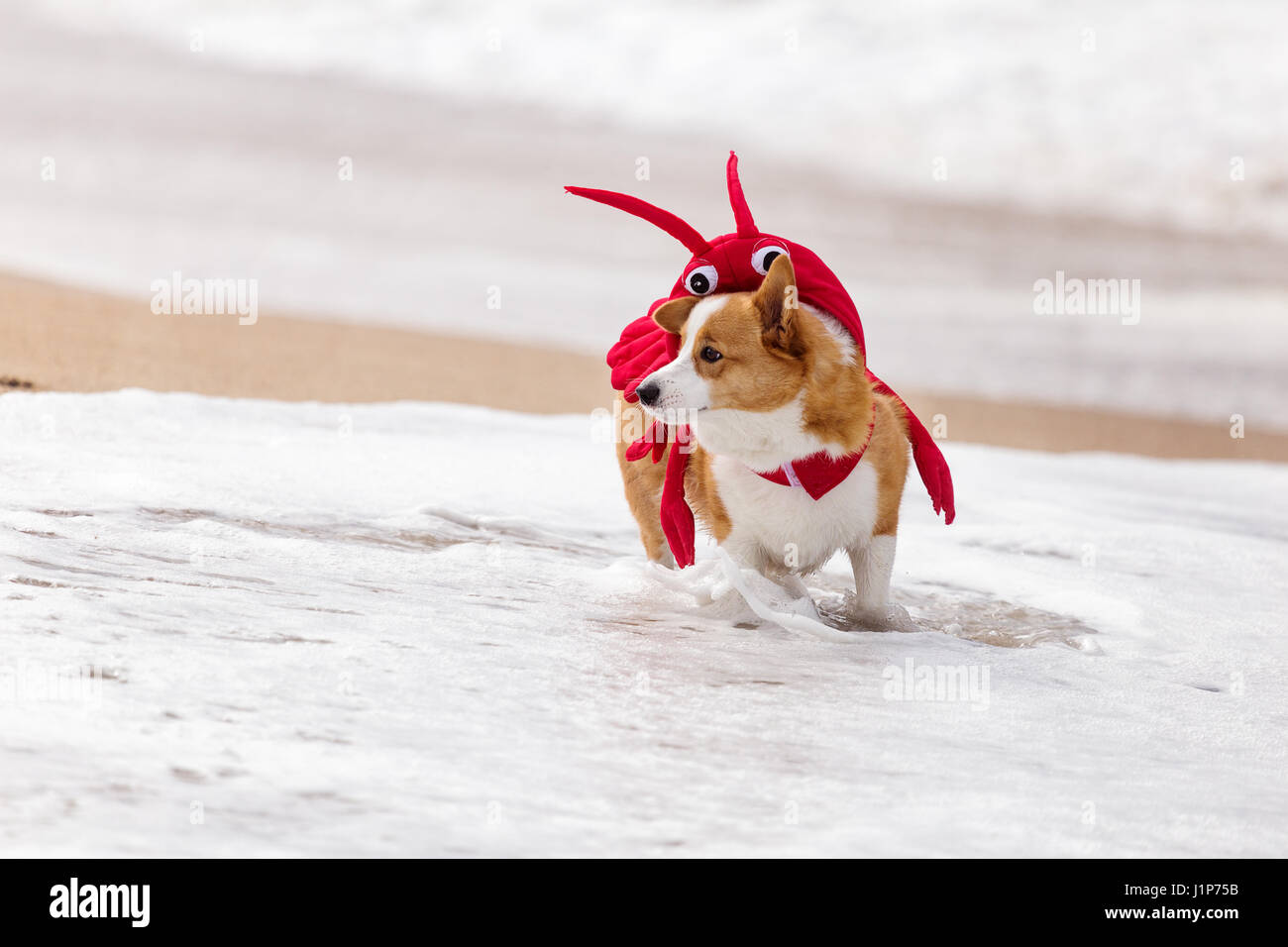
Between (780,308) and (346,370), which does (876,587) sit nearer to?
(780,308)

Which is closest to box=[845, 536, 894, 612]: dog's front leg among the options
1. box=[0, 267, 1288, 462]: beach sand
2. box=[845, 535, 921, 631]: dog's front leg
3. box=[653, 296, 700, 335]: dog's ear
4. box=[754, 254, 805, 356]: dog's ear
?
box=[845, 535, 921, 631]: dog's front leg

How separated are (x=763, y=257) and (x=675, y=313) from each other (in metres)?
0.28

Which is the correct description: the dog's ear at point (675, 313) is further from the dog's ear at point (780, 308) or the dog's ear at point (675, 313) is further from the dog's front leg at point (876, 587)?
the dog's front leg at point (876, 587)

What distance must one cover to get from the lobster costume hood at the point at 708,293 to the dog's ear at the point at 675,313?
0.05 metres

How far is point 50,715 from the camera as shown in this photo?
190 centimetres

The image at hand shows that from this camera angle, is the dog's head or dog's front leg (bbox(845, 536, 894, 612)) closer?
the dog's head

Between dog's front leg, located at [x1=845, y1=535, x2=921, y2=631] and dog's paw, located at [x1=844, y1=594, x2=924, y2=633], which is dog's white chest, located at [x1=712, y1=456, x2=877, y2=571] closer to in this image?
dog's front leg, located at [x1=845, y1=535, x2=921, y2=631]

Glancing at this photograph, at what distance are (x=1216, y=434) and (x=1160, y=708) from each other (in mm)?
8004

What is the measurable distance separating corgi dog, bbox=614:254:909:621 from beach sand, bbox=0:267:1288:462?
3531 millimetres

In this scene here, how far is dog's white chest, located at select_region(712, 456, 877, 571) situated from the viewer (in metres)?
3.07

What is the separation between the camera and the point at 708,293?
10.3ft

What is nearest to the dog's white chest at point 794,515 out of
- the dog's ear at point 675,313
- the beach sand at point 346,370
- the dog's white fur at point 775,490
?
the dog's white fur at point 775,490
